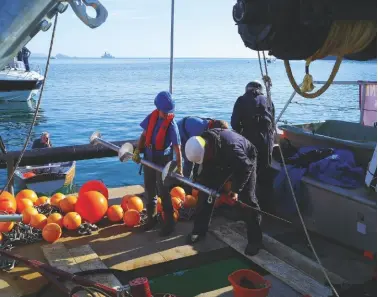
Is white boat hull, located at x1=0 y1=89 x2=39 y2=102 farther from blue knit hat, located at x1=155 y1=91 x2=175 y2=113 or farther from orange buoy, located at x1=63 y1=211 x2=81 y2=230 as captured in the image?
blue knit hat, located at x1=155 y1=91 x2=175 y2=113

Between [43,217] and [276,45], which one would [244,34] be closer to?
[276,45]

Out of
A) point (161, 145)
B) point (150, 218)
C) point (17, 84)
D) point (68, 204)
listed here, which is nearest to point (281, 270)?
point (150, 218)

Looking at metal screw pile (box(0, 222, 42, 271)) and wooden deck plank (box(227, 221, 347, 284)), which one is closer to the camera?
wooden deck plank (box(227, 221, 347, 284))

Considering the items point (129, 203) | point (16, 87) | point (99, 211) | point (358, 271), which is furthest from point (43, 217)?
point (16, 87)

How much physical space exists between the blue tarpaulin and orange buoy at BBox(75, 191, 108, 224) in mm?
2790

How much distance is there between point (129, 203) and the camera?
678cm

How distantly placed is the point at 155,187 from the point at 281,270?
2.22 m

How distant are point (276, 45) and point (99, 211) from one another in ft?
14.3

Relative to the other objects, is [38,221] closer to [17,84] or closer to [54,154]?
[54,154]

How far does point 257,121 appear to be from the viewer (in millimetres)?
6375

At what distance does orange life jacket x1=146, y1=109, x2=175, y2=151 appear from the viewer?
5.92m

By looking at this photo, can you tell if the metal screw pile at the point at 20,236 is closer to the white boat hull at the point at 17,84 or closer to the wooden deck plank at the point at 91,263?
the wooden deck plank at the point at 91,263

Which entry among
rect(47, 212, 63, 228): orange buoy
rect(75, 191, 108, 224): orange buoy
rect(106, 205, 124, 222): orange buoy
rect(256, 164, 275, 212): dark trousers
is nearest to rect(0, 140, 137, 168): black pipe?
rect(75, 191, 108, 224): orange buoy

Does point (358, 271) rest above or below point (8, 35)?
below
